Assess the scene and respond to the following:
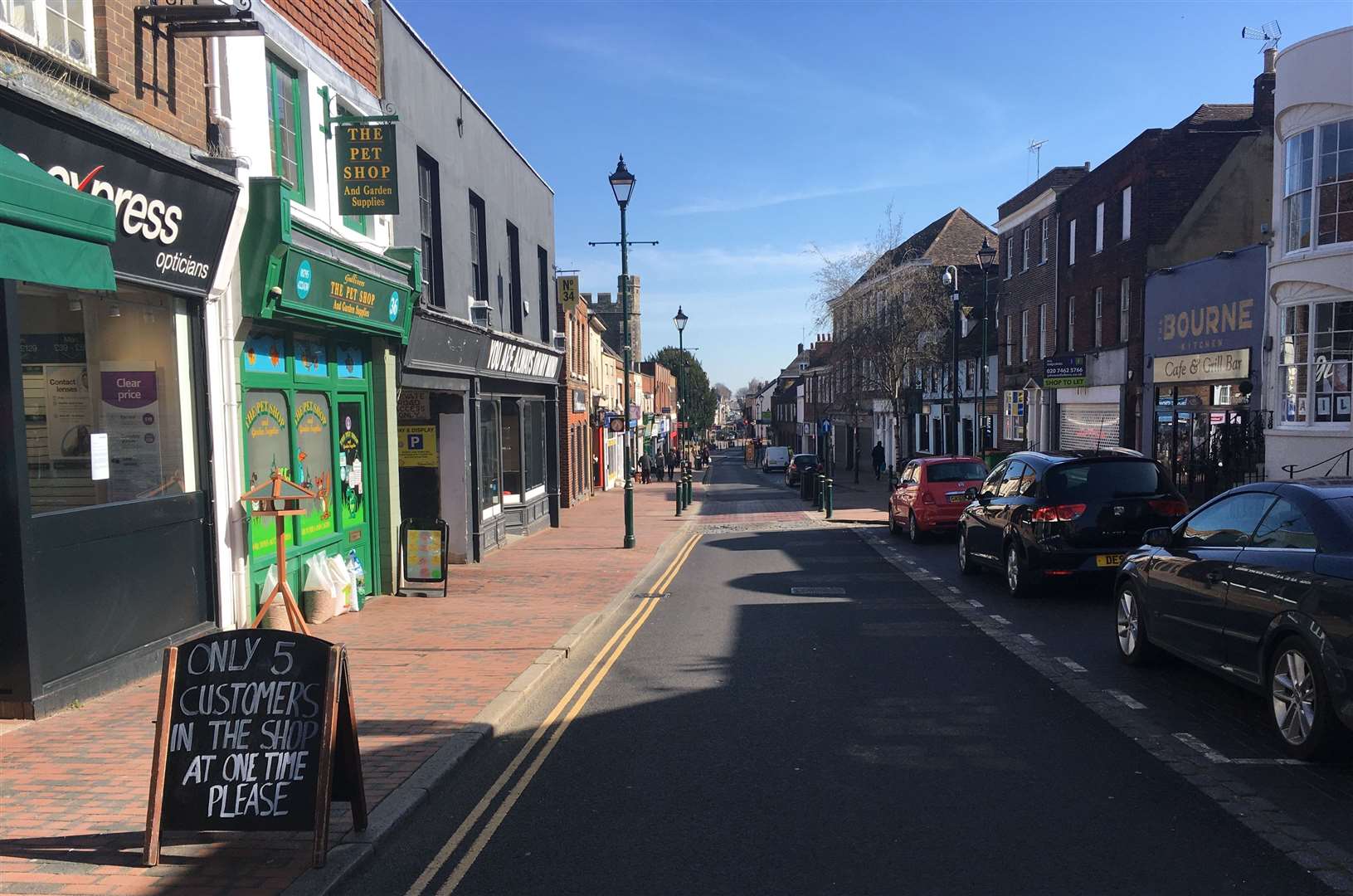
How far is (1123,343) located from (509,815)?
87.5ft

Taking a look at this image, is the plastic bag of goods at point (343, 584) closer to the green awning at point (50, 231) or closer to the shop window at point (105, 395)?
the shop window at point (105, 395)

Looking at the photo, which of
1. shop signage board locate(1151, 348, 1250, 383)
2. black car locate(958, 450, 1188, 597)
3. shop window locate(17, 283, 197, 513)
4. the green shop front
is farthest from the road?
shop signage board locate(1151, 348, 1250, 383)

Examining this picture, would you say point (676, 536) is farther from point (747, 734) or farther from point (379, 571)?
point (747, 734)

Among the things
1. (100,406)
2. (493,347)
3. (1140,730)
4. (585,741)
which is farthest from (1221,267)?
(100,406)

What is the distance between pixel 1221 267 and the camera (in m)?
22.2

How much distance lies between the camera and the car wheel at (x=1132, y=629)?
760cm

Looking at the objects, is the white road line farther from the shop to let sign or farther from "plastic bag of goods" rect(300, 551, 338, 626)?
the shop to let sign

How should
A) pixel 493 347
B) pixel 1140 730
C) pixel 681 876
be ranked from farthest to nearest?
pixel 493 347, pixel 1140 730, pixel 681 876

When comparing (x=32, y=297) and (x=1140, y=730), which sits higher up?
(x=32, y=297)

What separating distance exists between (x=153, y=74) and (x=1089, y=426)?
1140 inches

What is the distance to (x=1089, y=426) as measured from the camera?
30.7 metres

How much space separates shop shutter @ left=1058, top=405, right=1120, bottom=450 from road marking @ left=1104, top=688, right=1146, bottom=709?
22.1 metres

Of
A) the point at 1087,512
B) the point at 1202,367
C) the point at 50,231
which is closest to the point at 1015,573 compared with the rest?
the point at 1087,512

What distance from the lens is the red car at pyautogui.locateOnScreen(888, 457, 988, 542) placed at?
1794 cm
